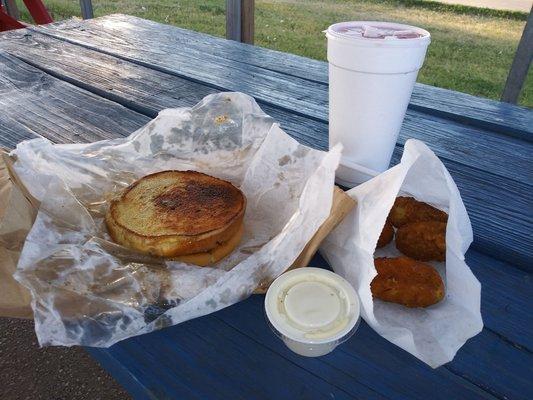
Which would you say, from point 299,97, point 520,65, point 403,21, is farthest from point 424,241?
point 403,21

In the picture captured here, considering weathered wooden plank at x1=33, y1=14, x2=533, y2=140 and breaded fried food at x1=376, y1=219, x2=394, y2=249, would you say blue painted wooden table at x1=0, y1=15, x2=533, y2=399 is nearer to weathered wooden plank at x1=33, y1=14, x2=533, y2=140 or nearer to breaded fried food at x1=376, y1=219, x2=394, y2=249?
weathered wooden plank at x1=33, y1=14, x2=533, y2=140

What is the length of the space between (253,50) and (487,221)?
161cm

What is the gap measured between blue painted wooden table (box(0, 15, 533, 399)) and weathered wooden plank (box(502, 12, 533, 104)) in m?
0.54

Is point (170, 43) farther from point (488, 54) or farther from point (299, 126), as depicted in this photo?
point (488, 54)

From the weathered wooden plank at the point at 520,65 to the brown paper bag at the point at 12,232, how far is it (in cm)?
210

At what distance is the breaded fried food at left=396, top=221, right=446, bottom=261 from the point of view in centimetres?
93

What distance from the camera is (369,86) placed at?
3.55 ft

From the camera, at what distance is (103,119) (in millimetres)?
1629

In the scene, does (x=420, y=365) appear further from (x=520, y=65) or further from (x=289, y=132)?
(x=520, y=65)

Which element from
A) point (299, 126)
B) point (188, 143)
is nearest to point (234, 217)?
point (188, 143)

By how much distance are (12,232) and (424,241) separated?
0.78 metres

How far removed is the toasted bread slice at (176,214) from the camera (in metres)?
0.92

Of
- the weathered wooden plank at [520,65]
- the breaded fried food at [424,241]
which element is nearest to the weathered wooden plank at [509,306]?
the breaded fried food at [424,241]

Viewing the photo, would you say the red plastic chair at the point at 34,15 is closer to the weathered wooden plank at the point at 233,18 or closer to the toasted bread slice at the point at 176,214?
the weathered wooden plank at the point at 233,18
